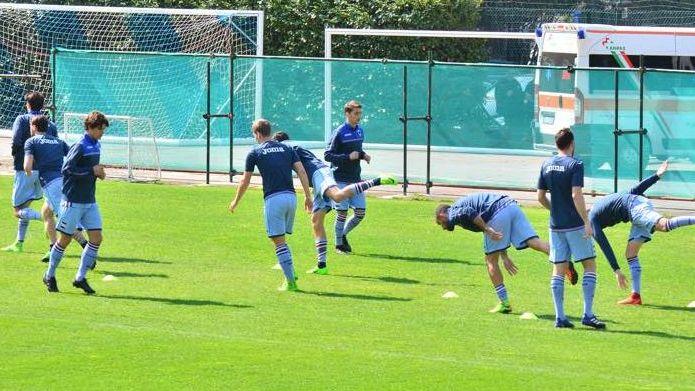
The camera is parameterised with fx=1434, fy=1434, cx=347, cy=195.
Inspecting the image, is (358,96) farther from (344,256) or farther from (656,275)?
(656,275)

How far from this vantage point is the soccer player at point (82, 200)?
15781mm

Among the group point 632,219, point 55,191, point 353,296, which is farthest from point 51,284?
point 632,219

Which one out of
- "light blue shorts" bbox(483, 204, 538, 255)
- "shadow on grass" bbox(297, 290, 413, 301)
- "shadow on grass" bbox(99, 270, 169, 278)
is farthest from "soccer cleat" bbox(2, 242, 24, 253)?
"light blue shorts" bbox(483, 204, 538, 255)

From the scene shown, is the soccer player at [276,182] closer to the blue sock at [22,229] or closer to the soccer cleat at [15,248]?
the blue sock at [22,229]

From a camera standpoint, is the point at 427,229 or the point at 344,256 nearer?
the point at 344,256

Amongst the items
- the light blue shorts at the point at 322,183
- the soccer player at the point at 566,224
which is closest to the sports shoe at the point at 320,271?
the light blue shorts at the point at 322,183

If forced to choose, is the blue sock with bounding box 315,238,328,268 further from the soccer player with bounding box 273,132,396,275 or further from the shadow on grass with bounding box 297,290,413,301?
the shadow on grass with bounding box 297,290,413,301

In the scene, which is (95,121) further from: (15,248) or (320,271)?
(15,248)

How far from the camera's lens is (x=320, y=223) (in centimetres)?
1809

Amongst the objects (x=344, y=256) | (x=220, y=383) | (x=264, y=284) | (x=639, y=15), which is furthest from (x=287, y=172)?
(x=639, y=15)

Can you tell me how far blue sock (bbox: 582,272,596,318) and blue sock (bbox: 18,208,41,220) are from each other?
26.2 feet

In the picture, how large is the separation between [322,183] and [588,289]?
185 inches

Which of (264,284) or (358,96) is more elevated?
(358,96)

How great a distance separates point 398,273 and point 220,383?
6.69m
